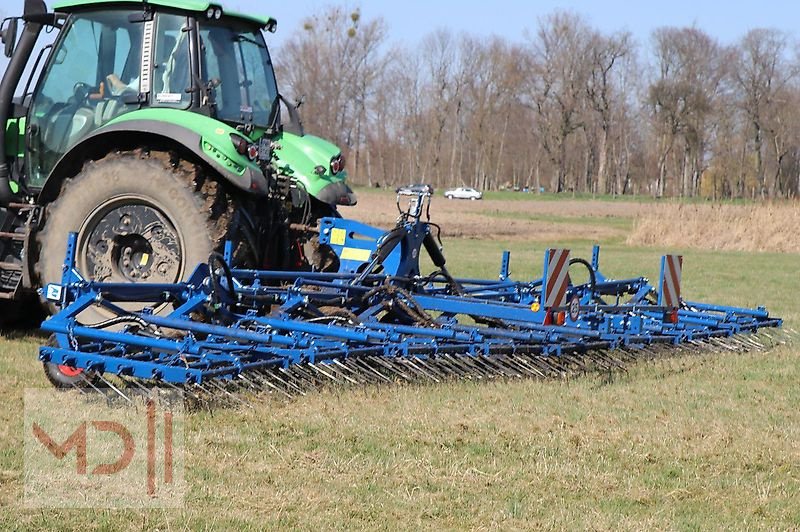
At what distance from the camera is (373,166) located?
7394 cm

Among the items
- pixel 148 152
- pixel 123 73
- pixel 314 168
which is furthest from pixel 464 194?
pixel 148 152

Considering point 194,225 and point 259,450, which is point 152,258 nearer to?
point 194,225

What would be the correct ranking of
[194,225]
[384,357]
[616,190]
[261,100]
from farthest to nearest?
[616,190]
[261,100]
[194,225]
[384,357]

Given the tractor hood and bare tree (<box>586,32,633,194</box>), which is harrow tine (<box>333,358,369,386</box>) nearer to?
the tractor hood

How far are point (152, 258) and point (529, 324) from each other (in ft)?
7.93

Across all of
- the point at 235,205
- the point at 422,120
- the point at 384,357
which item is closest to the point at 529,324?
the point at 384,357

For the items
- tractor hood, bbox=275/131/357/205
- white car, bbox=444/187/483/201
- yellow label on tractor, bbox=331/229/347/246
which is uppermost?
white car, bbox=444/187/483/201

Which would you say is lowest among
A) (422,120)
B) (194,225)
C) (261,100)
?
(194,225)

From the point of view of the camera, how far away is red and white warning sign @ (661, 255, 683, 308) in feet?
24.1

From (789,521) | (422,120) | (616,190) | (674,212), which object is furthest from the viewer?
(616,190)

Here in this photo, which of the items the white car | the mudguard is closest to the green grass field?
the mudguard

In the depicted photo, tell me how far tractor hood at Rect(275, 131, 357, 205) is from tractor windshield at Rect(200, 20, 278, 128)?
0.88 ft

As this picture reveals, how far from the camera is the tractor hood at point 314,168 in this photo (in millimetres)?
7740

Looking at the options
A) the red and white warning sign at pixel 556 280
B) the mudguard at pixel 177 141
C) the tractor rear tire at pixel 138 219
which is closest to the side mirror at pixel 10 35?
the mudguard at pixel 177 141
